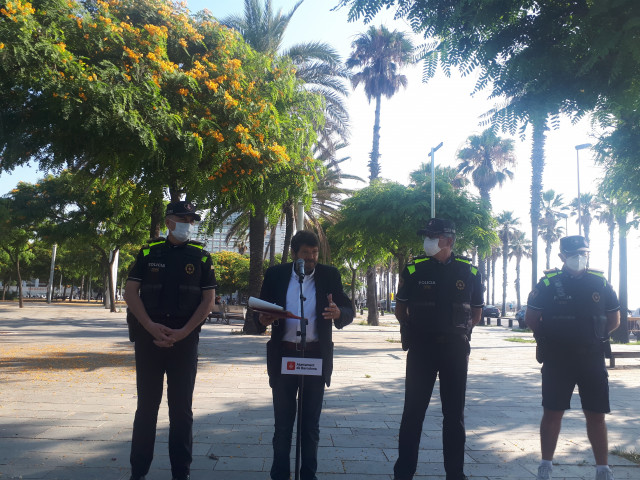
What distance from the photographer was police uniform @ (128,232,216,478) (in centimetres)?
378

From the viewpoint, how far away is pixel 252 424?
18.8ft

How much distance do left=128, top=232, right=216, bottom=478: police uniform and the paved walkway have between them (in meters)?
0.37

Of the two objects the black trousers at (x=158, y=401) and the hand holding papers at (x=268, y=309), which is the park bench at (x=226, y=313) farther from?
the hand holding papers at (x=268, y=309)

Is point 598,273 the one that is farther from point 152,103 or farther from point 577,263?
point 152,103

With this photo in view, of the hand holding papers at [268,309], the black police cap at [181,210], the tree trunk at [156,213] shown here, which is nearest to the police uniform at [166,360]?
the black police cap at [181,210]

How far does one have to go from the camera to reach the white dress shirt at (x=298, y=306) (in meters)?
3.82

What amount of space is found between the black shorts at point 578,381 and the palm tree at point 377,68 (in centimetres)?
3047

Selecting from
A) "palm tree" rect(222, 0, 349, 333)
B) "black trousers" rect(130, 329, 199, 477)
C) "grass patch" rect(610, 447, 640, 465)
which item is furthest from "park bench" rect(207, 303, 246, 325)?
"black trousers" rect(130, 329, 199, 477)

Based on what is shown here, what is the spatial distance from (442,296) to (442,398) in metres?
0.75

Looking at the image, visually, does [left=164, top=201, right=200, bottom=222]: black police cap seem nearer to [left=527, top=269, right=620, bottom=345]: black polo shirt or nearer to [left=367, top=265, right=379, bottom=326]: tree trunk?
[left=527, top=269, right=620, bottom=345]: black polo shirt

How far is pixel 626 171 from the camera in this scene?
6961mm

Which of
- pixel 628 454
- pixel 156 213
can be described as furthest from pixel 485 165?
pixel 628 454

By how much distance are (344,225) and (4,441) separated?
1598 centimetres

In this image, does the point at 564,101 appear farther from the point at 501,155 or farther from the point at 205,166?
the point at 501,155
